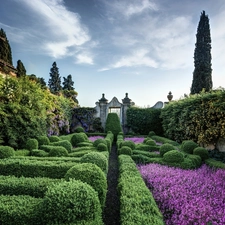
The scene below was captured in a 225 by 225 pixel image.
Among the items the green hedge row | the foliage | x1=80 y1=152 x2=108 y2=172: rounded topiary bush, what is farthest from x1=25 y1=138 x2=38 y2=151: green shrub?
the foliage

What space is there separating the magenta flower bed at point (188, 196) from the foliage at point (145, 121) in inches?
493

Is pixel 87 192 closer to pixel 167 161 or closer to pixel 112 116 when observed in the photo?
pixel 167 161

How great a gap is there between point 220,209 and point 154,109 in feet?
50.1

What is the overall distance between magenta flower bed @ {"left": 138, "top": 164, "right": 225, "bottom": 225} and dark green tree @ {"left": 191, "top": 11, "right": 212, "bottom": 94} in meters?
14.1

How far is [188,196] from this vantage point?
10.8 feet

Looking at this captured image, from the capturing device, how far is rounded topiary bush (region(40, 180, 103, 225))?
2.12 meters

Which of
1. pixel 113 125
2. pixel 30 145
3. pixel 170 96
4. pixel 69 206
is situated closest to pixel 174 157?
pixel 69 206

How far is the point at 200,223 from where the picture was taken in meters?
2.46

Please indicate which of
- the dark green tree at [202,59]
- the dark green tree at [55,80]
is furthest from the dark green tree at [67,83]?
the dark green tree at [202,59]

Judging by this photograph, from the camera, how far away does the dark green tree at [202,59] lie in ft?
55.7

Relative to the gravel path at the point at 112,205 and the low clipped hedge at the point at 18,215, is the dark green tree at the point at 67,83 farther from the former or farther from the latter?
the low clipped hedge at the point at 18,215

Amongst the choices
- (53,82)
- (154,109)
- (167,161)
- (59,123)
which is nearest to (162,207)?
(167,161)

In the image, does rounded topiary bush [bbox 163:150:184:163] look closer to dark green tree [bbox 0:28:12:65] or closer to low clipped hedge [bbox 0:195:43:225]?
low clipped hedge [bbox 0:195:43:225]

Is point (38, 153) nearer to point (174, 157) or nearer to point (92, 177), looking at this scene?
point (92, 177)
